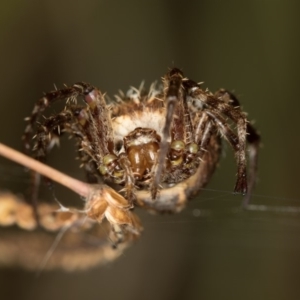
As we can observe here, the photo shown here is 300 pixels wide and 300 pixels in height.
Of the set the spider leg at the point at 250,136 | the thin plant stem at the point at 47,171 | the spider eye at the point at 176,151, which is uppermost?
the spider leg at the point at 250,136

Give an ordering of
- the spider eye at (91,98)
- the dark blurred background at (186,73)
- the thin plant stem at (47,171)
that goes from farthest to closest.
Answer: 1. the dark blurred background at (186,73)
2. the spider eye at (91,98)
3. the thin plant stem at (47,171)

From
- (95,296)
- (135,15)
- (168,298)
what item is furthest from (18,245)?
(135,15)

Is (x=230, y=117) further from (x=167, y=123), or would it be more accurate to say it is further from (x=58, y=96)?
(x=58, y=96)

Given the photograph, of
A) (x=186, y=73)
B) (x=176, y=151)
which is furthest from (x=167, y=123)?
(x=186, y=73)

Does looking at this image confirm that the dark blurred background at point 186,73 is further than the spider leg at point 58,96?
Yes

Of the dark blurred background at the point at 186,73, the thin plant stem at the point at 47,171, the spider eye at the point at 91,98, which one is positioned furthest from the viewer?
the dark blurred background at the point at 186,73

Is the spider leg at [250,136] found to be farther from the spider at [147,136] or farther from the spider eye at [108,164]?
the spider eye at [108,164]

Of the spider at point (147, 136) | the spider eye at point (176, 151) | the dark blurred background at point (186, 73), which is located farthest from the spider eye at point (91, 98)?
the dark blurred background at point (186, 73)

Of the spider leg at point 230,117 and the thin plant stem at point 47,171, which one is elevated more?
the spider leg at point 230,117
